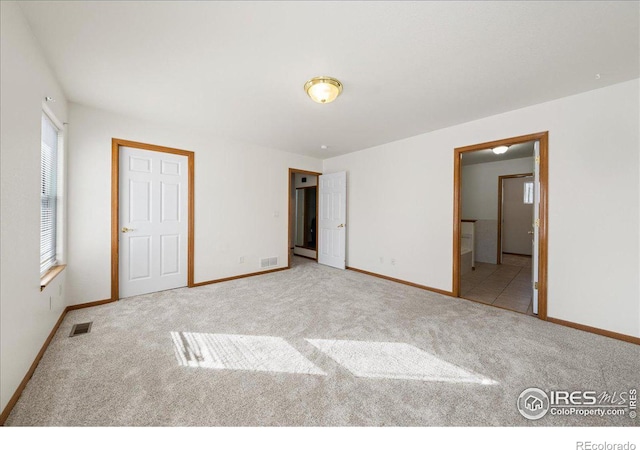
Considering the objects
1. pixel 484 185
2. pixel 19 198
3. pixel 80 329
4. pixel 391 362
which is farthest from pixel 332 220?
pixel 19 198

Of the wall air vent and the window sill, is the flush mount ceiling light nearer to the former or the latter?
the window sill

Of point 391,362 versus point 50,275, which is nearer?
point 391,362

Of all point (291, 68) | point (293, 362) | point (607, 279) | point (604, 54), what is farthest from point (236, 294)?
point (604, 54)

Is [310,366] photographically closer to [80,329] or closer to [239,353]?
[239,353]

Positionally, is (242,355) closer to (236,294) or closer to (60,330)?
(236,294)

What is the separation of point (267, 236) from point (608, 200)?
177 inches

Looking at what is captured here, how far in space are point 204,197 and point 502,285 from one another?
5001 millimetres

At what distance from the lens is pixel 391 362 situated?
1.91 metres

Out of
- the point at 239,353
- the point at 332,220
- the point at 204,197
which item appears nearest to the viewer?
the point at 239,353

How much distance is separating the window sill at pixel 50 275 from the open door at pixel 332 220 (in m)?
4.02

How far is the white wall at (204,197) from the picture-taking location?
2904 mm

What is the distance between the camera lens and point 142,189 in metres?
3.37

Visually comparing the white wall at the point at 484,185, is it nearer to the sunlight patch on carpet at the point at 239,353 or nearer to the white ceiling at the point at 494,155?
the white ceiling at the point at 494,155

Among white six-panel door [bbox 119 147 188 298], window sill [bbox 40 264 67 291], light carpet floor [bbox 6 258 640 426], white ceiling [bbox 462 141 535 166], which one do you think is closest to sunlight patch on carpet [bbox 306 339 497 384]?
light carpet floor [bbox 6 258 640 426]
